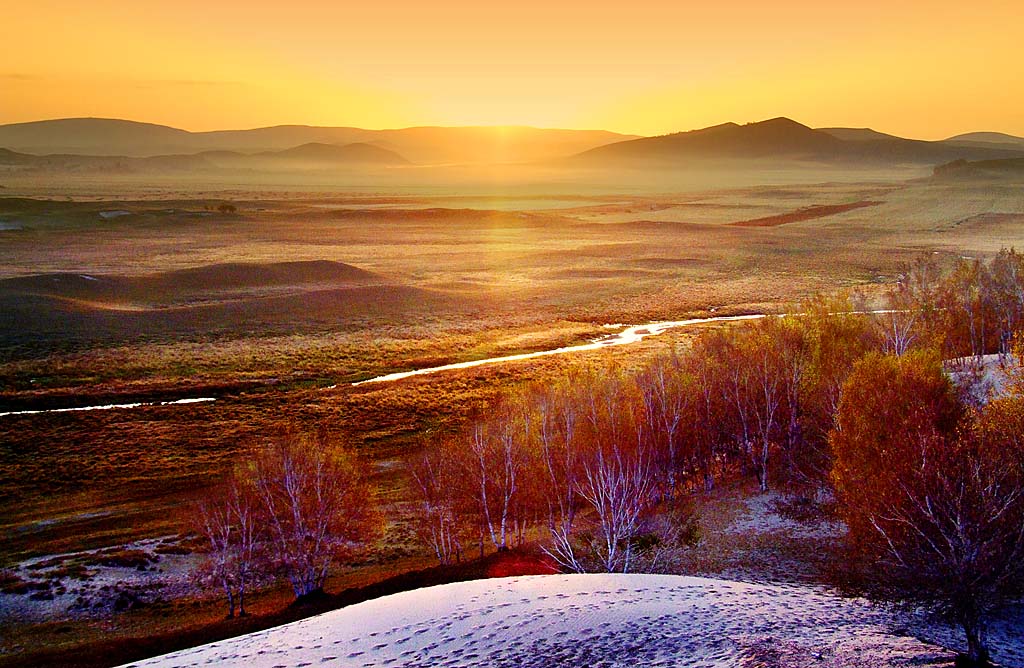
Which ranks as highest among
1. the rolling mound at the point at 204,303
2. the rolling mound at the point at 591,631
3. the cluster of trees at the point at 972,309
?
the cluster of trees at the point at 972,309

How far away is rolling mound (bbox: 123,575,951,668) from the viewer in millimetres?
19844

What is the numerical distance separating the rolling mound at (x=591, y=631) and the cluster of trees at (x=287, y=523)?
5.66 metres

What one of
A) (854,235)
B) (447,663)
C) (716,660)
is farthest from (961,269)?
(854,235)

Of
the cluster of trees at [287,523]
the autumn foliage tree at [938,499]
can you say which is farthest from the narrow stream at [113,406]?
the autumn foliage tree at [938,499]

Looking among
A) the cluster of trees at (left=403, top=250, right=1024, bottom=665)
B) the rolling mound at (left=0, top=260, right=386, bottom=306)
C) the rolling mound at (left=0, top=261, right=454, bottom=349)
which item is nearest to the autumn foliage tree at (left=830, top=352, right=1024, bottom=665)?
the cluster of trees at (left=403, top=250, right=1024, bottom=665)

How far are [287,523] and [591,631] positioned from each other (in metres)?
16.7

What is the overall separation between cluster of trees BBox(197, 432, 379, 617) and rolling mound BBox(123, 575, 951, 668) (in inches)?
223

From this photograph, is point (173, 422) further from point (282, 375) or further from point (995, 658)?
point (995, 658)

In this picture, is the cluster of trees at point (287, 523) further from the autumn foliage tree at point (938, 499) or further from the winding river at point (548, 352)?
the winding river at point (548, 352)

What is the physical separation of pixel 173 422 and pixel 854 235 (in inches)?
5097

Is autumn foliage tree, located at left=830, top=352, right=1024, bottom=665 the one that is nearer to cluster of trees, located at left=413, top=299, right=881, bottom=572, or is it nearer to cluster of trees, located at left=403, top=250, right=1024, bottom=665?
cluster of trees, located at left=403, top=250, right=1024, bottom=665

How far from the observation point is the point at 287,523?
110 feet

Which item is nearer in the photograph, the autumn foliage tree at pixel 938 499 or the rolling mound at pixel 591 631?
the autumn foliage tree at pixel 938 499

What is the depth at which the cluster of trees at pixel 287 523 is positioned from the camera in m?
30.8
